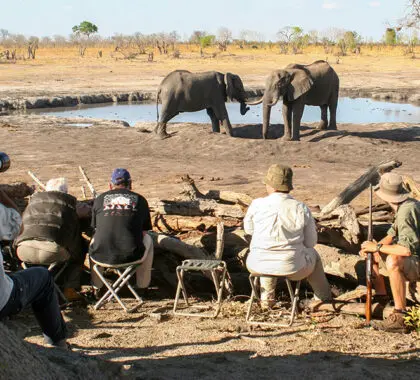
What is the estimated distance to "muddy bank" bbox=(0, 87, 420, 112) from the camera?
26.8 meters

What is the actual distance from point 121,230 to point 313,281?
1.56 metres

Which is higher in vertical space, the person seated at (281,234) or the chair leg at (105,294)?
the person seated at (281,234)

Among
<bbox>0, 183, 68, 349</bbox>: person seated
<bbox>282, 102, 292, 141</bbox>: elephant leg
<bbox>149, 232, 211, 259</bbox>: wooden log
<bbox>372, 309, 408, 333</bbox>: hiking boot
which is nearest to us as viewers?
<bbox>0, 183, 68, 349</bbox>: person seated

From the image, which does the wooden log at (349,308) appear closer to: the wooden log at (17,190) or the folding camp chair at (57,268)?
the folding camp chair at (57,268)

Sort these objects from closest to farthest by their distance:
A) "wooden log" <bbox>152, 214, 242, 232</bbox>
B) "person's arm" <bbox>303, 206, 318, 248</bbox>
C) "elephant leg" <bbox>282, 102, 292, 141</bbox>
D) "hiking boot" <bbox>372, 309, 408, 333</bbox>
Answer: "hiking boot" <bbox>372, 309, 408, 333</bbox>, "person's arm" <bbox>303, 206, 318, 248</bbox>, "wooden log" <bbox>152, 214, 242, 232</bbox>, "elephant leg" <bbox>282, 102, 292, 141</bbox>

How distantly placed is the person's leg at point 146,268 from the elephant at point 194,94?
1158cm

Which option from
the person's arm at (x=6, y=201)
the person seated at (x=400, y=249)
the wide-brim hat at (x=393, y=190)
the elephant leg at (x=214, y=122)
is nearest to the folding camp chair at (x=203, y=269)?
the person seated at (x=400, y=249)

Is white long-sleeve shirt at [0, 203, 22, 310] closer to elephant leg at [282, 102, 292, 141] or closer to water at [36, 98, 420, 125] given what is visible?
elephant leg at [282, 102, 292, 141]

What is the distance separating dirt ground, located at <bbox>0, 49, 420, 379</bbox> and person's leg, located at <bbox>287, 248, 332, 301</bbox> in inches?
8.4

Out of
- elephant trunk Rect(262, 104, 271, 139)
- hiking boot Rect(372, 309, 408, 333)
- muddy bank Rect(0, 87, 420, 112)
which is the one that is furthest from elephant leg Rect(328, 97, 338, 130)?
hiking boot Rect(372, 309, 408, 333)

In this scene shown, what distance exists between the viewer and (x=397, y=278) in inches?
230

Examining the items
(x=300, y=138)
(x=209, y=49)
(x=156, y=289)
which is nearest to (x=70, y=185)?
(x=156, y=289)

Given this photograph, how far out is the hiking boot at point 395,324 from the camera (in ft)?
18.8

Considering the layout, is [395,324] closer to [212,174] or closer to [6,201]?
[6,201]
